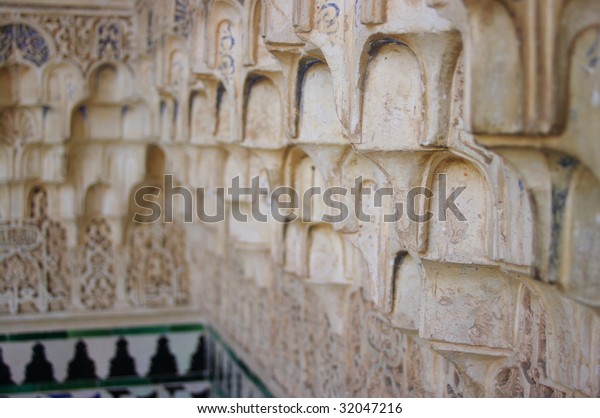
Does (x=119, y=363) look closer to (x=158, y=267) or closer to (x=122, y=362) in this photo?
(x=122, y=362)

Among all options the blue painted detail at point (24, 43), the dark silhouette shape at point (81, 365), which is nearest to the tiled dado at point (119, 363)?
the dark silhouette shape at point (81, 365)

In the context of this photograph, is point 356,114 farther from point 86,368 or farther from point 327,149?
point 86,368

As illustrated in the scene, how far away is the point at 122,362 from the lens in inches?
235

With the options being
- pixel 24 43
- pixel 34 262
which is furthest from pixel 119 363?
pixel 24 43

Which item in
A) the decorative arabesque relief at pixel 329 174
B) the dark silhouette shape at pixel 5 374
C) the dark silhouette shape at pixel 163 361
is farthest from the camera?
the dark silhouette shape at pixel 163 361

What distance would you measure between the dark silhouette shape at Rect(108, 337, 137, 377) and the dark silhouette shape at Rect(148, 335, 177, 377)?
0.13 meters

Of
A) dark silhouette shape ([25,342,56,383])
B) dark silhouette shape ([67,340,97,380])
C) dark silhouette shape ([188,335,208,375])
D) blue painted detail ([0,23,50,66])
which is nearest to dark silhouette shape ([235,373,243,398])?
dark silhouette shape ([188,335,208,375])

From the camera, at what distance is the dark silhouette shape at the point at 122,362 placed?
5.94 m

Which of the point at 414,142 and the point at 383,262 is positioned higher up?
the point at 414,142

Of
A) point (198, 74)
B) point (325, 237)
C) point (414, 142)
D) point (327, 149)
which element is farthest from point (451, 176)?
point (198, 74)

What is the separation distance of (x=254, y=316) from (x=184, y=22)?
5.55 feet

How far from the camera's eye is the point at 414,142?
216 cm

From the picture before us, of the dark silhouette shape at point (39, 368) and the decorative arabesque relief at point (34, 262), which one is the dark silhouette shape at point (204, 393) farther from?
the decorative arabesque relief at point (34, 262)

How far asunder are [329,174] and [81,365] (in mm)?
3495
